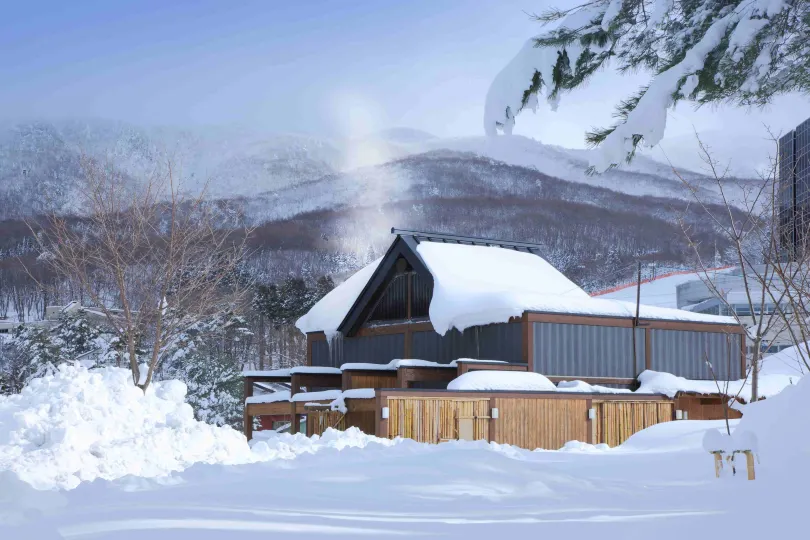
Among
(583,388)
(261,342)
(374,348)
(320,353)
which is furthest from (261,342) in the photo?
(583,388)

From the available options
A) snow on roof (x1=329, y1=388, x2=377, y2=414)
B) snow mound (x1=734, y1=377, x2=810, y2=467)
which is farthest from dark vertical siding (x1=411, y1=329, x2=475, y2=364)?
snow mound (x1=734, y1=377, x2=810, y2=467)

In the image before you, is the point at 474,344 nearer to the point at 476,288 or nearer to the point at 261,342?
the point at 476,288

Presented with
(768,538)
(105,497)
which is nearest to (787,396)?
(768,538)

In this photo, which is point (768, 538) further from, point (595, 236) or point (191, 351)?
point (595, 236)

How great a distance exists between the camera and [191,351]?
151 ft

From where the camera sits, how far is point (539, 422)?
22.1 meters

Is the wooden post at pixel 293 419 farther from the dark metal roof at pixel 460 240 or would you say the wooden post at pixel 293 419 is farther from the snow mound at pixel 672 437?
the snow mound at pixel 672 437

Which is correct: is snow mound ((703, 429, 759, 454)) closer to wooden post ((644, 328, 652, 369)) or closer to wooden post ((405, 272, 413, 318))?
wooden post ((644, 328, 652, 369))

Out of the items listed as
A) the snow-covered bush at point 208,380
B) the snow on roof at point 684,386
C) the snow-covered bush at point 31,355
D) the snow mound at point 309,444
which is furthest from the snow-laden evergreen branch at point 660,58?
the snow-covered bush at point 31,355

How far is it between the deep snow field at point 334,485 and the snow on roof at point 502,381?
693cm

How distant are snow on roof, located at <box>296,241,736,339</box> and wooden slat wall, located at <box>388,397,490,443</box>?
4.52 meters

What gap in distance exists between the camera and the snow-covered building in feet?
82.1

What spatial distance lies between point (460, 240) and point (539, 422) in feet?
29.6

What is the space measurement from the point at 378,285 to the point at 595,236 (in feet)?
389
